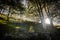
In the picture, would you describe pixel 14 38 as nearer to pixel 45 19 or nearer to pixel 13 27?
pixel 13 27

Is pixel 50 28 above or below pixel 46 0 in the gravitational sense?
below

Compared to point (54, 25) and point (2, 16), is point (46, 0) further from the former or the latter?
point (2, 16)

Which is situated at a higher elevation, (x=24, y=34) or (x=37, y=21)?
(x=37, y=21)

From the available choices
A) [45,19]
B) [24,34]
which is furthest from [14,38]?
[45,19]

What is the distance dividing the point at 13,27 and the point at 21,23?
40 cm

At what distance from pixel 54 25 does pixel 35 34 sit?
96 centimetres

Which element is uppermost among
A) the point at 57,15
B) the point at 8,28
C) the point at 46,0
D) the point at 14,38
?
the point at 46,0

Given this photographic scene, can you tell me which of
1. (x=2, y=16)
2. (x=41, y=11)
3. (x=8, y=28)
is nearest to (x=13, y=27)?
(x=8, y=28)

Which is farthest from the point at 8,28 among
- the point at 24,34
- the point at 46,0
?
the point at 46,0

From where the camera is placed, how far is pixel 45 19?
23.6 ft

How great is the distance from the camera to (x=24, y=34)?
7047mm

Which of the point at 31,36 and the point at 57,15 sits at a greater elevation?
the point at 57,15

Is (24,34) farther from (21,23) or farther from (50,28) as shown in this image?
(50,28)

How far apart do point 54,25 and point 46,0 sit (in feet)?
3.88
